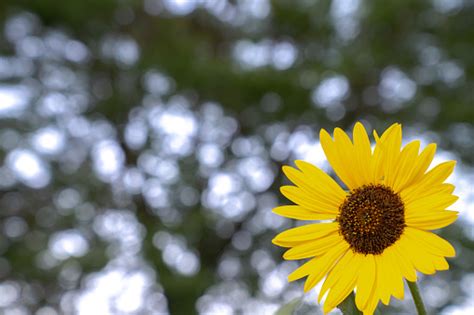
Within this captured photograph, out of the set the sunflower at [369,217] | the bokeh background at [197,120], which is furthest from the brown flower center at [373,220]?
the bokeh background at [197,120]

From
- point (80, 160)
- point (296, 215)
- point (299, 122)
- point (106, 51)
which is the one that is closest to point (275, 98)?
point (299, 122)

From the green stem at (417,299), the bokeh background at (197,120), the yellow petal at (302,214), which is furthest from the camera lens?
the bokeh background at (197,120)

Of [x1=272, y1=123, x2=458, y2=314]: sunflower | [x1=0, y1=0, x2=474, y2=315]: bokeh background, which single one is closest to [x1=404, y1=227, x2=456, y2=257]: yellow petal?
[x1=272, y1=123, x2=458, y2=314]: sunflower

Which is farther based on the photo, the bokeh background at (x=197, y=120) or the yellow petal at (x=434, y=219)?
the bokeh background at (x=197, y=120)

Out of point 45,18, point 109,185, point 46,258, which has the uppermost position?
point 45,18

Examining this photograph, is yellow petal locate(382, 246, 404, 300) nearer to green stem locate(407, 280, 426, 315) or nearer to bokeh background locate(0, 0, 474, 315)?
green stem locate(407, 280, 426, 315)

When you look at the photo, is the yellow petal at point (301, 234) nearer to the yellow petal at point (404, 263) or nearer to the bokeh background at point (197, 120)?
the yellow petal at point (404, 263)

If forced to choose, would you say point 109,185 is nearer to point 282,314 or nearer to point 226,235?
point 226,235

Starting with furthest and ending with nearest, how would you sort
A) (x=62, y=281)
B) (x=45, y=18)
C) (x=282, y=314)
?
(x=62, y=281) → (x=45, y=18) → (x=282, y=314)

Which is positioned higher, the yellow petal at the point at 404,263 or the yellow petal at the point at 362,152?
the yellow petal at the point at 362,152
